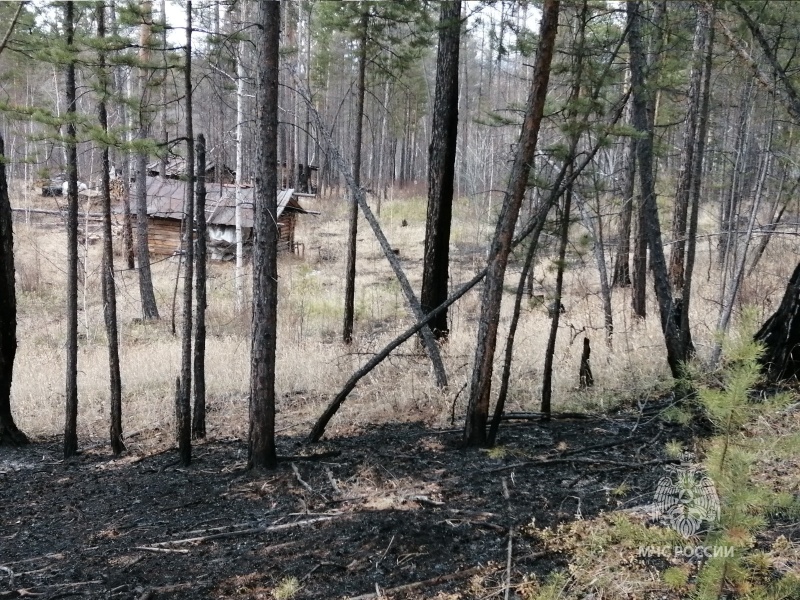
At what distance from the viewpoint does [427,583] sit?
3773 millimetres

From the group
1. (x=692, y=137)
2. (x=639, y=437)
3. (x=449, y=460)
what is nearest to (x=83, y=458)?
(x=449, y=460)

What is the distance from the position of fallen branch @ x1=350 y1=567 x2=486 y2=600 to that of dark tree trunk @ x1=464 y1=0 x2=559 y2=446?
2.20 metres

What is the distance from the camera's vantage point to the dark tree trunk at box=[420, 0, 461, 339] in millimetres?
9008

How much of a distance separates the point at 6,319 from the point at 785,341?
9.18 meters

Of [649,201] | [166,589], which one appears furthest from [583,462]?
[166,589]

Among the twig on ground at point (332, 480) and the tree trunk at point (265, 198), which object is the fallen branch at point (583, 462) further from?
the tree trunk at point (265, 198)

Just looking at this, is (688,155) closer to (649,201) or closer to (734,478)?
(649,201)

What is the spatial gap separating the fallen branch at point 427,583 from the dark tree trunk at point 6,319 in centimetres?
658

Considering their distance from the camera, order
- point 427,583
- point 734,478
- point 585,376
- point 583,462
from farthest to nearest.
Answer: point 585,376 < point 583,462 < point 427,583 < point 734,478

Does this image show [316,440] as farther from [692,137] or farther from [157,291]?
[157,291]

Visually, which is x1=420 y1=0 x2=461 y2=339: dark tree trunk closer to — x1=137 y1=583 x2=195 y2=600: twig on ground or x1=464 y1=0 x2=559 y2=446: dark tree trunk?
x1=464 y1=0 x2=559 y2=446: dark tree trunk

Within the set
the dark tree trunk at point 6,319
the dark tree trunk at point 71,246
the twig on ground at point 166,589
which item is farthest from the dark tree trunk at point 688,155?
the dark tree trunk at point 6,319

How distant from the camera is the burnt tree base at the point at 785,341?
6473 mm

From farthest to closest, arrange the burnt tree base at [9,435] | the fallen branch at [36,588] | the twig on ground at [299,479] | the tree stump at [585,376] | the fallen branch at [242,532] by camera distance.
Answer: the burnt tree base at [9,435] < the tree stump at [585,376] < the twig on ground at [299,479] < the fallen branch at [242,532] < the fallen branch at [36,588]
